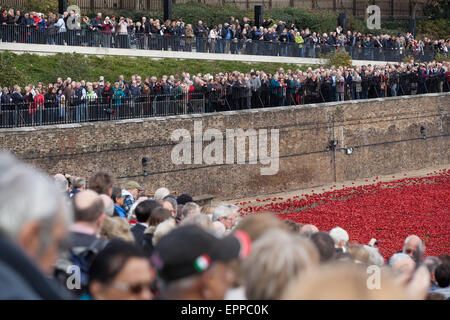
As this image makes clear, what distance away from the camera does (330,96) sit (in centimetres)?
3269

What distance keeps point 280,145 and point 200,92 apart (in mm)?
4103


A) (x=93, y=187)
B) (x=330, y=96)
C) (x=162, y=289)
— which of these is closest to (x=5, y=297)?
(x=162, y=289)

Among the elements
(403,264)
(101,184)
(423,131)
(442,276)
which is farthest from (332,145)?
(403,264)

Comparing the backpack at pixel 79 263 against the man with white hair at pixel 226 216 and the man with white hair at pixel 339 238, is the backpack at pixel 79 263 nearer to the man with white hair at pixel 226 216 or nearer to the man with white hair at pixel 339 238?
the man with white hair at pixel 226 216

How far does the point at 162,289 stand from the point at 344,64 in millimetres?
36014

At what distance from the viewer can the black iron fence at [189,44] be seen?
31734mm

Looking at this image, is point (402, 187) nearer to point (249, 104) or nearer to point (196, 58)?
point (249, 104)

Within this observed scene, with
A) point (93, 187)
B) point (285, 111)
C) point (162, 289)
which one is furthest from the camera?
point (285, 111)

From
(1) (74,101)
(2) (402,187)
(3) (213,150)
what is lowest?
(2) (402,187)

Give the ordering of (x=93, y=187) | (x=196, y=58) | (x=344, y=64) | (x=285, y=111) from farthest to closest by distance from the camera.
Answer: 1. (x=344, y=64)
2. (x=196, y=58)
3. (x=285, y=111)
4. (x=93, y=187)

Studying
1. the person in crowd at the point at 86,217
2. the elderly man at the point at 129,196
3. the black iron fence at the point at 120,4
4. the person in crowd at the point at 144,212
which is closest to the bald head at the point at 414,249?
the person in crowd at the point at 144,212

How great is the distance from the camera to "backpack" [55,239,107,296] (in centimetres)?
567

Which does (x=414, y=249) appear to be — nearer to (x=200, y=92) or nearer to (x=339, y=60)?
(x=200, y=92)

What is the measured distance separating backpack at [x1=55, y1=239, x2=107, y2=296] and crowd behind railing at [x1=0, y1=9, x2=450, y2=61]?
26210 millimetres
